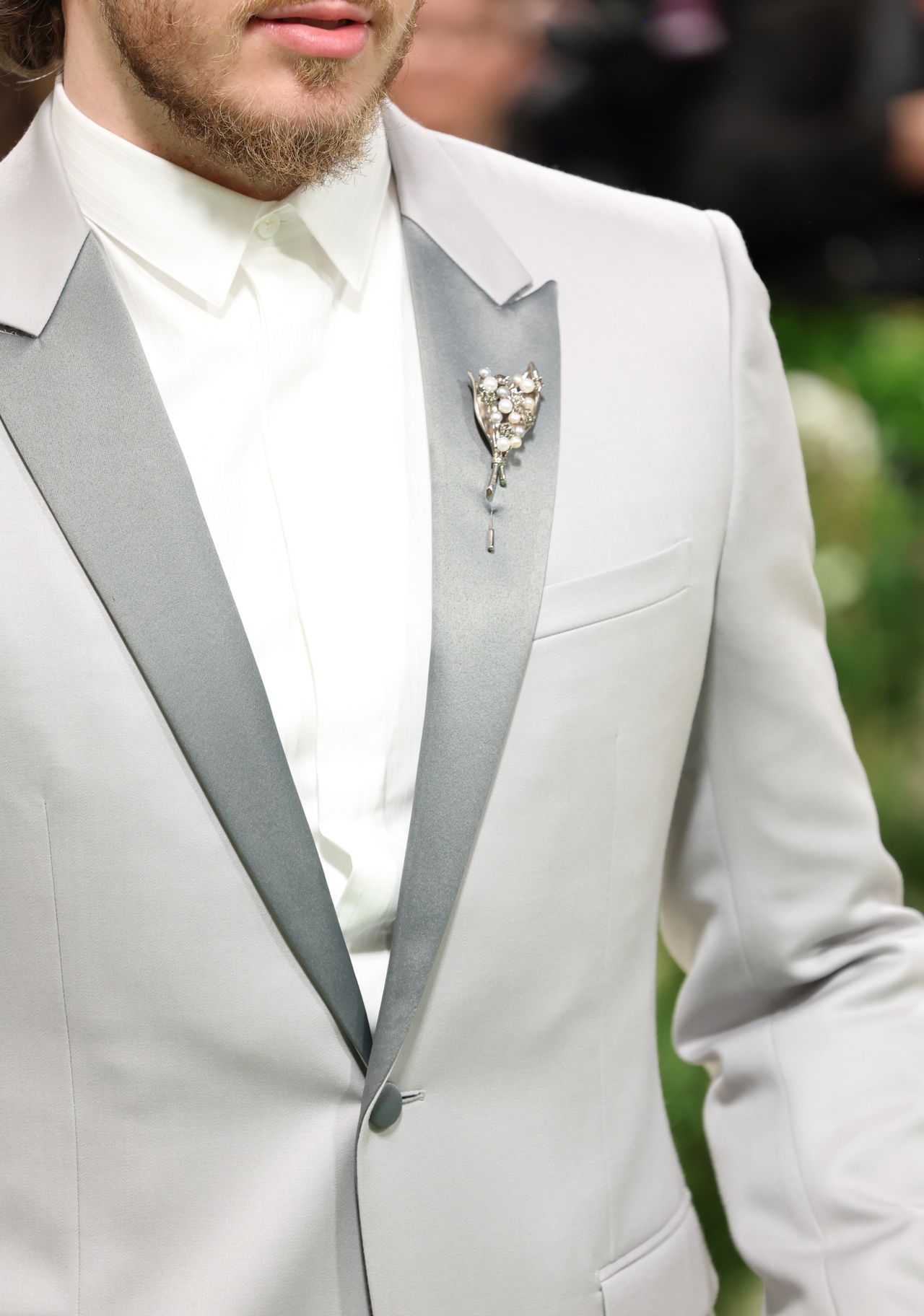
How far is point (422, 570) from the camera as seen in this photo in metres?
0.95

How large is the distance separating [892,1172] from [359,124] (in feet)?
2.33

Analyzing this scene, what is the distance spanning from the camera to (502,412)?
3.10 feet

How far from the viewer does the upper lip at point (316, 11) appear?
2.89ft

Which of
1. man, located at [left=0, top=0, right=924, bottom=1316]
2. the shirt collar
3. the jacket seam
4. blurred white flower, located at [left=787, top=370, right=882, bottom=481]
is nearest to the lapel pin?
man, located at [left=0, top=0, right=924, bottom=1316]

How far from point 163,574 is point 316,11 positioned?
0.34 metres

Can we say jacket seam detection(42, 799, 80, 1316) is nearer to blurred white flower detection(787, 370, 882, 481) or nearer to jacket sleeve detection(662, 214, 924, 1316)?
jacket sleeve detection(662, 214, 924, 1316)

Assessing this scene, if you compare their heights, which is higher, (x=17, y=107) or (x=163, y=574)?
(x=17, y=107)

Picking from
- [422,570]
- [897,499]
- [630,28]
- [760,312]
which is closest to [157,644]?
[422,570]

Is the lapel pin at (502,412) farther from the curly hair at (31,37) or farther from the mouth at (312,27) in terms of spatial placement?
the curly hair at (31,37)

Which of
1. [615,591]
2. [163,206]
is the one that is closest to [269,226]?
[163,206]

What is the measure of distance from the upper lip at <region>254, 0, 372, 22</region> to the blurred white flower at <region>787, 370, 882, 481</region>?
1.08 metres

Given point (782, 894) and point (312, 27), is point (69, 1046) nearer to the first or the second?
A: point (782, 894)

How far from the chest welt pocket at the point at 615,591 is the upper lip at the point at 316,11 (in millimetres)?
354

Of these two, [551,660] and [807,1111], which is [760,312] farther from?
[807,1111]
